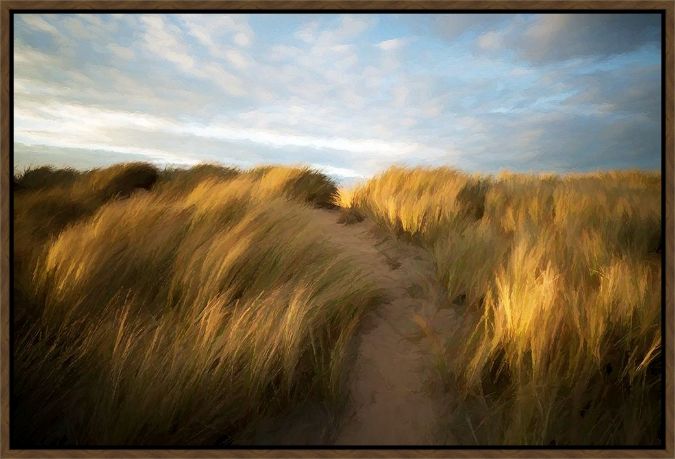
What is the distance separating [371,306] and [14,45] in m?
2.35

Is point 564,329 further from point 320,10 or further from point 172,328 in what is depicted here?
point 320,10

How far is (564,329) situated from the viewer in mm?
1377

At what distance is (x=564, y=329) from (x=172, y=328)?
1659 mm

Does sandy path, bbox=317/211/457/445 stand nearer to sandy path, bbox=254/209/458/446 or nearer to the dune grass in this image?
sandy path, bbox=254/209/458/446

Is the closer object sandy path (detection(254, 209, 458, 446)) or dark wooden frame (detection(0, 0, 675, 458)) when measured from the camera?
sandy path (detection(254, 209, 458, 446))

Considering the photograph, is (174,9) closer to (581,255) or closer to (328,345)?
(328,345)

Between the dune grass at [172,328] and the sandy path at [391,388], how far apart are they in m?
0.09

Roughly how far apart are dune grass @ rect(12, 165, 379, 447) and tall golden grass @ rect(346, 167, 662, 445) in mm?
548

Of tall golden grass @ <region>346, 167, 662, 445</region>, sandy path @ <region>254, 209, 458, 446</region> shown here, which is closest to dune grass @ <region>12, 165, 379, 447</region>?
sandy path @ <region>254, 209, 458, 446</region>

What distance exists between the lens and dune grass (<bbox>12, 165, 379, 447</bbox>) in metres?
1.17

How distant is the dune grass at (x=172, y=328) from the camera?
3.84 ft

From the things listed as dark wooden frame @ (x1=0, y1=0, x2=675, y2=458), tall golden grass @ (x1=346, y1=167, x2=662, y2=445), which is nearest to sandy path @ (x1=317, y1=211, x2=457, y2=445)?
tall golden grass @ (x1=346, y1=167, x2=662, y2=445)

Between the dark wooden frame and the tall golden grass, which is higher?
the dark wooden frame

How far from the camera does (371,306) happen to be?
1843 mm
